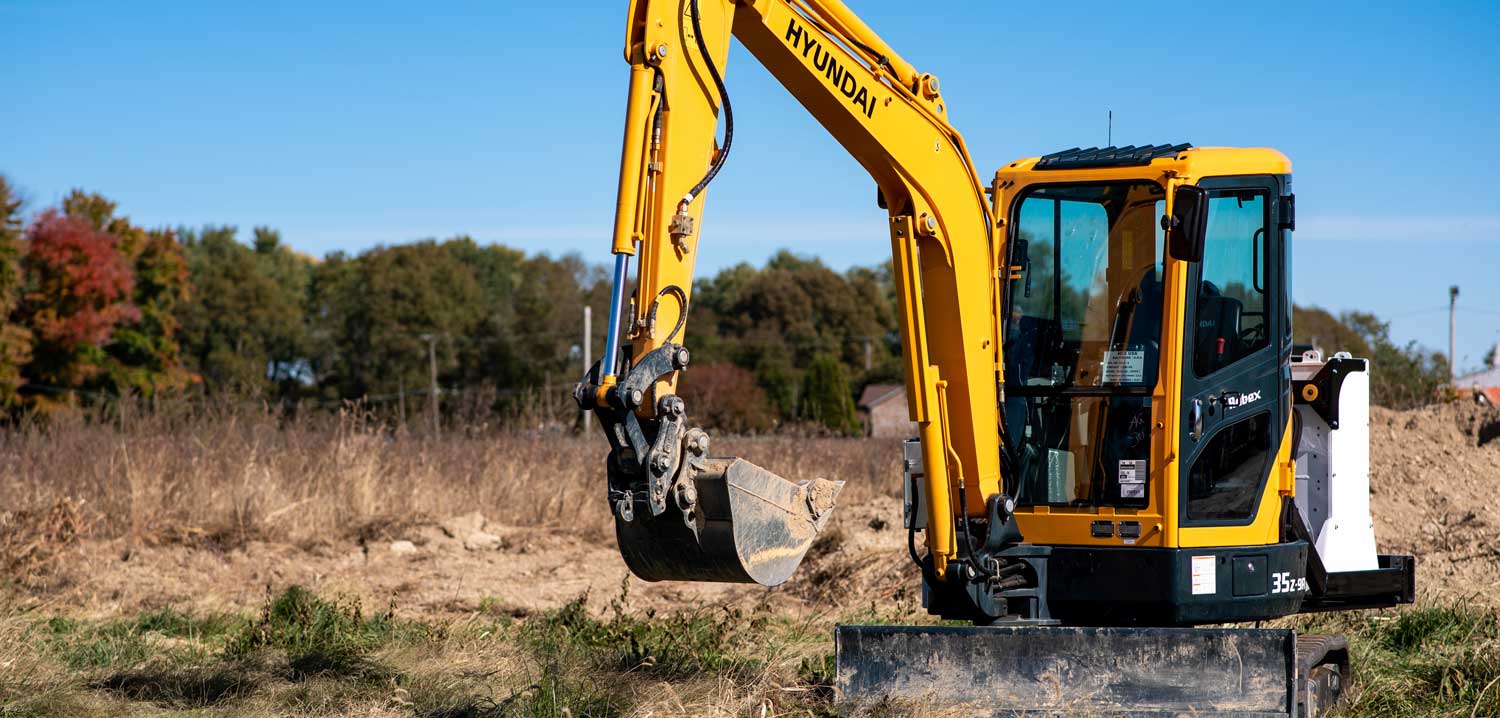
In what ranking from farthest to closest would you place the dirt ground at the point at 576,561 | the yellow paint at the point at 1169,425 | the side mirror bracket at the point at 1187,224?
1. the dirt ground at the point at 576,561
2. the yellow paint at the point at 1169,425
3. the side mirror bracket at the point at 1187,224

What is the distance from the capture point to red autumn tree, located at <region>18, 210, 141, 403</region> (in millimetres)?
35188

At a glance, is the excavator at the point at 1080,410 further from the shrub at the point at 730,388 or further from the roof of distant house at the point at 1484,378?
the shrub at the point at 730,388

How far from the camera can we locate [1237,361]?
721 centimetres

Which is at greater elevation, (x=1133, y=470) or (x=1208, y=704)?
(x=1133, y=470)

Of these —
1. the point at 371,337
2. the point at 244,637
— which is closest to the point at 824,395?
the point at 371,337

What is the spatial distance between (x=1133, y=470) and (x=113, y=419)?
12156 millimetres

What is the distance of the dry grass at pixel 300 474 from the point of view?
13.6 meters

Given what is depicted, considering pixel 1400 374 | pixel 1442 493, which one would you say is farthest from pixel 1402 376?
pixel 1442 493

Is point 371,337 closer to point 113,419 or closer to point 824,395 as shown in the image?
point 824,395

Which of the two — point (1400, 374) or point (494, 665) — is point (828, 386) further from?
point (494, 665)

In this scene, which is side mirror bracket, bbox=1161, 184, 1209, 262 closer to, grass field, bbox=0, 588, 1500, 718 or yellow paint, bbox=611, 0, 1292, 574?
yellow paint, bbox=611, 0, 1292, 574

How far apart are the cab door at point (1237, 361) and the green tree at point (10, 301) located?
29.8 m

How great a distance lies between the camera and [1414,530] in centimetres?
1159

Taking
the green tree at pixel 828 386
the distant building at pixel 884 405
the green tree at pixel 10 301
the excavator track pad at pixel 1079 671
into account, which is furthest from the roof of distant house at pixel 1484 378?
the green tree at pixel 10 301
